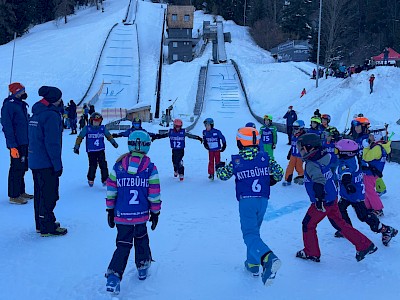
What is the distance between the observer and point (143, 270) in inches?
191

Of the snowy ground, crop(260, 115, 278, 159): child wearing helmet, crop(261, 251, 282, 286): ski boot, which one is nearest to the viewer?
crop(261, 251, 282, 286): ski boot

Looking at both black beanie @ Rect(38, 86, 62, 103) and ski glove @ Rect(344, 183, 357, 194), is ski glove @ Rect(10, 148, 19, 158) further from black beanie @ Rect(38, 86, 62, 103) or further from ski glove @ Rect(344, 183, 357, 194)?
ski glove @ Rect(344, 183, 357, 194)

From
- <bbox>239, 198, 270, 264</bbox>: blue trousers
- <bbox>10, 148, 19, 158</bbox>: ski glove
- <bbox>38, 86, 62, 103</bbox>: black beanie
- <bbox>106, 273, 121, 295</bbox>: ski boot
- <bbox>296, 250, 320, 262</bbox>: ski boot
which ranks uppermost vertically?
<bbox>38, 86, 62, 103</bbox>: black beanie

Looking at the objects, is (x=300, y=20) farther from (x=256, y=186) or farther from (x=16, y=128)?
(x=256, y=186)

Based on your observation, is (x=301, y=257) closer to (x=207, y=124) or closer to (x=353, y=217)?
(x=353, y=217)

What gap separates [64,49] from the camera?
146 ft

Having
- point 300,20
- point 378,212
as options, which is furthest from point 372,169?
point 300,20

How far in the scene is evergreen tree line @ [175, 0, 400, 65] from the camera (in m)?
53.3

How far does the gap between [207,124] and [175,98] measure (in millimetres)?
22960

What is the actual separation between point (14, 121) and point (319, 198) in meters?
5.66

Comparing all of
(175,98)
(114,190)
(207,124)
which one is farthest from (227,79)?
(114,190)

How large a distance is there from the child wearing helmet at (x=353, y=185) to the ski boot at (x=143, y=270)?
118 inches

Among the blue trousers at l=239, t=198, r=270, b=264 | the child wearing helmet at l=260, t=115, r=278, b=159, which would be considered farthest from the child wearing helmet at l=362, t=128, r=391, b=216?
the child wearing helmet at l=260, t=115, r=278, b=159

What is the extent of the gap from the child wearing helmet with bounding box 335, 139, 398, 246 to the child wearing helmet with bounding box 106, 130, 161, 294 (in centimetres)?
285
